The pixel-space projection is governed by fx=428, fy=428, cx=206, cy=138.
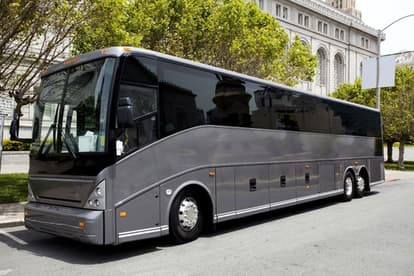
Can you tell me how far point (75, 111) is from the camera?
6.86m

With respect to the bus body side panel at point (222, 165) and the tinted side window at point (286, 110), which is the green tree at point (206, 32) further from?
the bus body side panel at point (222, 165)

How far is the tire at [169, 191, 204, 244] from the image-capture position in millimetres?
7375

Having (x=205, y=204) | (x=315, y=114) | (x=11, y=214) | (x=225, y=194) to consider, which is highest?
(x=315, y=114)

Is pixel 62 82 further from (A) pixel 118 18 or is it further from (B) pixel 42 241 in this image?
(A) pixel 118 18

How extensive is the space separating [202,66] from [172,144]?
1.79 metres

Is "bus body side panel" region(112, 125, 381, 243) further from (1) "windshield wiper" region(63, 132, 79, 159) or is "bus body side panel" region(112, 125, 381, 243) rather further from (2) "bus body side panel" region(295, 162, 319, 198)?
(1) "windshield wiper" region(63, 132, 79, 159)

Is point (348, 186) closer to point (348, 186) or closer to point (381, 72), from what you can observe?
point (348, 186)

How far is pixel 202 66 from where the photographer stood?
824 centimetres

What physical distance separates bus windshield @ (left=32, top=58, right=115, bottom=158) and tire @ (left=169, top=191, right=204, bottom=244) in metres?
1.81

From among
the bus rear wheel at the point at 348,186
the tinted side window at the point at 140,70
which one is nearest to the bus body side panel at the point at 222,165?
the tinted side window at the point at 140,70

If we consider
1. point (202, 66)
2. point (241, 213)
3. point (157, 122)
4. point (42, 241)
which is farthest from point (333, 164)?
point (42, 241)

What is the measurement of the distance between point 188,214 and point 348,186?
7771 millimetres

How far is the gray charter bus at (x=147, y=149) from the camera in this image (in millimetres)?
Answer: 6457

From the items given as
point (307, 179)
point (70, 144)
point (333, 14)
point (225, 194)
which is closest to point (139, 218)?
point (70, 144)
